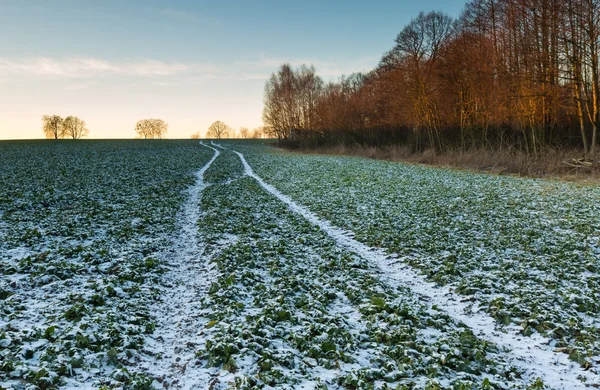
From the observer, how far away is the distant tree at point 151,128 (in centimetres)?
14625

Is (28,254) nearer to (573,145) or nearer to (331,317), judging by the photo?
(331,317)

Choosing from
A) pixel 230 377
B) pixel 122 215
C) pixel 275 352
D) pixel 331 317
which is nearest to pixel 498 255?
pixel 331 317

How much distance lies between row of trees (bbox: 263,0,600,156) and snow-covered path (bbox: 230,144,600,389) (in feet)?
72.6

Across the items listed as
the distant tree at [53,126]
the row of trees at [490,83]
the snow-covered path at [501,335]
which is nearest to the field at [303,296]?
the snow-covered path at [501,335]

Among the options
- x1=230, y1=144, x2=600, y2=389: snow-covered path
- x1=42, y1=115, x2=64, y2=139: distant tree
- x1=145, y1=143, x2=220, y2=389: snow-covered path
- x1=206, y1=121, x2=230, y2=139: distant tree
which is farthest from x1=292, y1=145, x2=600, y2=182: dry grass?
x1=206, y1=121, x2=230, y2=139: distant tree

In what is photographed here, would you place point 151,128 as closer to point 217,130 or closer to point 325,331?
point 217,130

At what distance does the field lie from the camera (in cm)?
481

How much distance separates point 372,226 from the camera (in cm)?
1220

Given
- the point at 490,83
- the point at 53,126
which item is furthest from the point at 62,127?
the point at 490,83

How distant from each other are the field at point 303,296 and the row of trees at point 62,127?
125087 mm

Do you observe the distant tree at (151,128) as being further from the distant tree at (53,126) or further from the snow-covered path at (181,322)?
the snow-covered path at (181,322)

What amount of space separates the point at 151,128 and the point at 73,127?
102 ft

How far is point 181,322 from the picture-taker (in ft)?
20.4

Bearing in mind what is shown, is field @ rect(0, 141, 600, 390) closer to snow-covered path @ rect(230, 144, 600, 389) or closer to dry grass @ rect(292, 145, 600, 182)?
snow-covered path @ rect(230, 144, 600, 389)
